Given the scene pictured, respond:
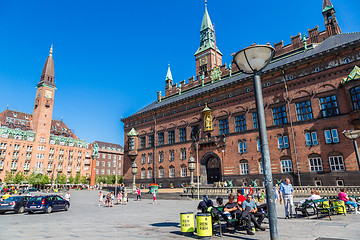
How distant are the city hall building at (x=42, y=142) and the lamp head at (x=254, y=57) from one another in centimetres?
8642

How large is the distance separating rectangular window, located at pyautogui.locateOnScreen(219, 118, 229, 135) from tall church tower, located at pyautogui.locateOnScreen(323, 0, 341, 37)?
64.6ft

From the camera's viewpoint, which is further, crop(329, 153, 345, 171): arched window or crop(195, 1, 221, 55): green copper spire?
crop(195, 1, 221, 55): green copper spire

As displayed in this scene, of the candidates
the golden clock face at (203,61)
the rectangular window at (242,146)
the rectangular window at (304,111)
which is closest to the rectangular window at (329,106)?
the rectangular window at (304,111)

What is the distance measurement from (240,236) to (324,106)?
2621 centimetres

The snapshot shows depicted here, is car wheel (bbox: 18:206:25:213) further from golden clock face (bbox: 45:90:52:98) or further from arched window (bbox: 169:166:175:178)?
golden clock face (bbox: 45:90:52:98)

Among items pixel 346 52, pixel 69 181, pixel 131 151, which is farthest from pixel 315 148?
pixel 69 181

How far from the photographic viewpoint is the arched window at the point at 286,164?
1163 inches

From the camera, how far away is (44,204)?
17469 millimetres

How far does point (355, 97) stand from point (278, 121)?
8869 mm

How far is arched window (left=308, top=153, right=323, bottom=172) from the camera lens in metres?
27.5

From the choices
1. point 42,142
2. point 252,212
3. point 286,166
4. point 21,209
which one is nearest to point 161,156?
point 286,166

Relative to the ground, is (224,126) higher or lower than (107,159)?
lower

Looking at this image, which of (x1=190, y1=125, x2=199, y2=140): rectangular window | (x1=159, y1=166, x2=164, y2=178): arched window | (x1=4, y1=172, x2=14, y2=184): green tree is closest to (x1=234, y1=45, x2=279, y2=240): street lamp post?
(x1=190, y1=125, x2=199, y2=140): rectangular window

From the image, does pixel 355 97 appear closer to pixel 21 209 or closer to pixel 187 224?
pixel 187 224
